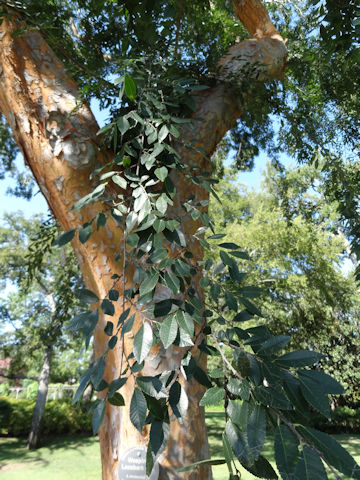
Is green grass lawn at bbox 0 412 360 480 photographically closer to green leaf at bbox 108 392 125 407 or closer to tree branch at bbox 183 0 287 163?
tree branch at bbox 183 0 287 163

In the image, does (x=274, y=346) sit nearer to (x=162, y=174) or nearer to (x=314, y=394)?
(x=314, y=394)

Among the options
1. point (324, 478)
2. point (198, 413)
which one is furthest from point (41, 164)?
point (324, 478)

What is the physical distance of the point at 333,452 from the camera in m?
0.49

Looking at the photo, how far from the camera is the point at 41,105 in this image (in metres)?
1.69

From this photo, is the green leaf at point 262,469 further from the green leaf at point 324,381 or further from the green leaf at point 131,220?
the green leaf at point 131,220

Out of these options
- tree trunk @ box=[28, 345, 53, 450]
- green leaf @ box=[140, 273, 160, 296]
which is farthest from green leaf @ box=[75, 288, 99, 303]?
tree trunk @ box=[28, 345, 53, 450]

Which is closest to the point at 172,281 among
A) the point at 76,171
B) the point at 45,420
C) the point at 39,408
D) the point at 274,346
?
the point at 274,346

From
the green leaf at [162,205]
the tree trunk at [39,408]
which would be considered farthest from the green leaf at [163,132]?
the tree trunk at [39,408]

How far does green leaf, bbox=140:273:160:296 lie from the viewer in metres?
0.77

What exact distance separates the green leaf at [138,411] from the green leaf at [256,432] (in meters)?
0.18

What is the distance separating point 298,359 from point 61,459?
791 centimetres

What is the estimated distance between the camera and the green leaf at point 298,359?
1.98 ft

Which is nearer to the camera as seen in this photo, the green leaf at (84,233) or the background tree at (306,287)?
the green leaf at (84,233)

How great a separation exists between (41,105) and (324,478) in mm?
1820
